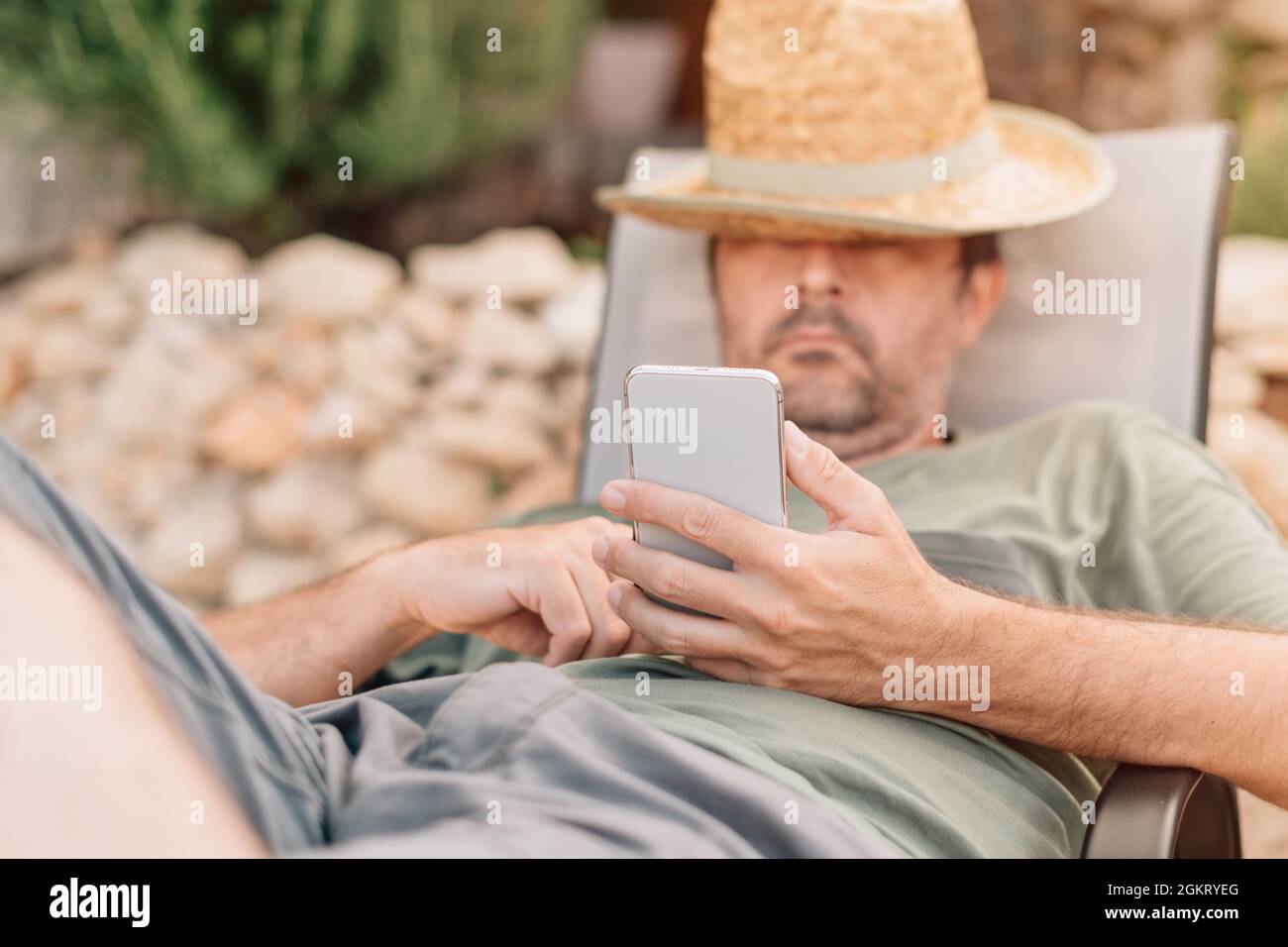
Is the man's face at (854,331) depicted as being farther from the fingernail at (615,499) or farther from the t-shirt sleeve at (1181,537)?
the fingernail at (615,499)

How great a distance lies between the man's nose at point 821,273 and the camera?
5.49ft

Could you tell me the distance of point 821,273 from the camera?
1.67 meters

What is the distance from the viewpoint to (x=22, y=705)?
69cm

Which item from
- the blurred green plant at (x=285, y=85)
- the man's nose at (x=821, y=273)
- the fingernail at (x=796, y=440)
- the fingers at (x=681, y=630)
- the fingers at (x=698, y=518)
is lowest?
the fingers at (x=681, y=630)

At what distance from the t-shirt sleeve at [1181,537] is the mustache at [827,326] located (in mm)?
336

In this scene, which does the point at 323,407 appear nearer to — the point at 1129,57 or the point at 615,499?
the point at 615,499

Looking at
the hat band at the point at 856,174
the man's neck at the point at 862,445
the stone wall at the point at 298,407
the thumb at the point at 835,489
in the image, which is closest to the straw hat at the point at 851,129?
the hat band at the point at 856,174

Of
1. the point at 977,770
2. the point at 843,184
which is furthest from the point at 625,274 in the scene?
the point at 977,770

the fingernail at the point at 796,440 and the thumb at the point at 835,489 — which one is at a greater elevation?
the fingernail at the point at 796,440

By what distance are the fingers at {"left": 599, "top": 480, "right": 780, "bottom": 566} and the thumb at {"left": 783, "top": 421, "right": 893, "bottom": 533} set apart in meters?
0.05

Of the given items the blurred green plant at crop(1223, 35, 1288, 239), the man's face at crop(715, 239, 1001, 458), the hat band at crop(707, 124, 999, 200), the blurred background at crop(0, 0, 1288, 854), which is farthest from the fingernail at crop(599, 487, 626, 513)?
the blurred green plant at crop(1223, 35, 1288, 239)

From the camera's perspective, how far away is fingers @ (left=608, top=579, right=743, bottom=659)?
1.10 metres

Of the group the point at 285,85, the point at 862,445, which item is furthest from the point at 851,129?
the point at 285,85
